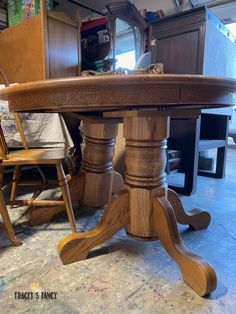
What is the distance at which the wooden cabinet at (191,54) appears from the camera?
1.59m

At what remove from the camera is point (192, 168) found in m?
1.69

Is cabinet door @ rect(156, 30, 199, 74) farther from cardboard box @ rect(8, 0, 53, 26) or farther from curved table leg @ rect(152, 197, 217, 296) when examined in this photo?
curved table leg @ rect(152, 197, 217, 296)

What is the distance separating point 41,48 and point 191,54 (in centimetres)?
119

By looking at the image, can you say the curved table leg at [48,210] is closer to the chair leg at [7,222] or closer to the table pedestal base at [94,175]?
the table pedestal base at [94,175]

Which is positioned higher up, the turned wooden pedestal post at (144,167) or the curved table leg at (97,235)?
the turned wooden pedestal post at (144,167)

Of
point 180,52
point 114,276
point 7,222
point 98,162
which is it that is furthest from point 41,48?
point 114,276

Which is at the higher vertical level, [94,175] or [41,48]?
[41,48]

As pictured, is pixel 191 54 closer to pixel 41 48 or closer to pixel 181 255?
pixel 41 48

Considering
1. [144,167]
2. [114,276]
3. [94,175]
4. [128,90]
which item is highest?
[128,90]

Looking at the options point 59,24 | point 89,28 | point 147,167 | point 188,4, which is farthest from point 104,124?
point 188,4

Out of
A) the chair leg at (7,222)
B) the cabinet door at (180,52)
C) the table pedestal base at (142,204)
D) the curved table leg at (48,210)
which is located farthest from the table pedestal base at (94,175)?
the cabinet door at (180,52)

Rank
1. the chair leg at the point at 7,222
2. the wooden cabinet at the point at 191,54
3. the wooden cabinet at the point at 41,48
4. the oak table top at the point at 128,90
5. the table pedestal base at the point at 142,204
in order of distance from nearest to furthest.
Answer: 1. the oak table top at the point at 128,90
2. the table pedestal base at the point at 142,204
3. the chair leg at the point at 7,222
4. the wooden cabinet at the point at 191,54
5. the wooden cabinet at the point at 41,48

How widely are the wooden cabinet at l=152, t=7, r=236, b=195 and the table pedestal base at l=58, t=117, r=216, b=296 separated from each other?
855 millimetres

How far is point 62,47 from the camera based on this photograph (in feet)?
6.83
